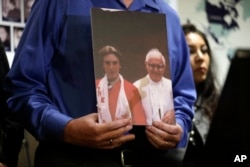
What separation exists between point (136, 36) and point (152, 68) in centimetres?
8

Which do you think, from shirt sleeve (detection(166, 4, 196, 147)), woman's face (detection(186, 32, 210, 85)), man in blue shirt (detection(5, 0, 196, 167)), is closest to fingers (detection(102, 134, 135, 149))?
man in blue shirt (detection(5, 0, 196, 167))

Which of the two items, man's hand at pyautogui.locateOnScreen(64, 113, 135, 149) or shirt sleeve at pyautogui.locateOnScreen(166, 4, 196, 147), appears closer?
man's hand at pyautogui.locateOnScreen(64, 113, 135, 149)

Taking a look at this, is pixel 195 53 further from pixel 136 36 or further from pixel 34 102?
pixel 34 102

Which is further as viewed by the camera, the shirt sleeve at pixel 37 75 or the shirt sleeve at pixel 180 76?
the shirt sleeve at pixel 180 76

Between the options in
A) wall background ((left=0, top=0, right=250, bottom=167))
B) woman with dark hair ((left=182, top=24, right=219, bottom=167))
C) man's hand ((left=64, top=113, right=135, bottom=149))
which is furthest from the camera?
wall background ((left=0, top=0, right=250, bottom=167))

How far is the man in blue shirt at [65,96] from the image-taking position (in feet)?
2.74

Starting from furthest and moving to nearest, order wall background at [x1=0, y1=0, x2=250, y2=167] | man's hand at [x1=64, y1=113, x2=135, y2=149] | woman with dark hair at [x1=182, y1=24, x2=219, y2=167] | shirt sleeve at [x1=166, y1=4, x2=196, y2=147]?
wall background at [x1=0, y1=0, x2=250, y2=167] < woman with dark hair at [x1=182, y1=24, x2=219, y2=167] < shirt sleeve at [x1=166, y1=4, x2=196, y2=147] < man's hand at [x1=64, y1=113, x2=135, y2=149]

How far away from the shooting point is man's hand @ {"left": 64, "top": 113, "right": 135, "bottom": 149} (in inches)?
31.0

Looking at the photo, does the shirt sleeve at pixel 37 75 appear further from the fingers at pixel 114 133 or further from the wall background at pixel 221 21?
the wall background at pixel 221 21

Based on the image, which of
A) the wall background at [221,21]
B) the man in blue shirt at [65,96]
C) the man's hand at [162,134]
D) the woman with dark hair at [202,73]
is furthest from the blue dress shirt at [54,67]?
the wall background at [221,21]

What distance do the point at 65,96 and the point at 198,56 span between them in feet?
3.42

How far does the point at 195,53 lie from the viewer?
183 centimetres

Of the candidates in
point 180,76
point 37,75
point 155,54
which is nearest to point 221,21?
point 180,76

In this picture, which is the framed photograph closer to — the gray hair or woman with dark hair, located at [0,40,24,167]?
the gray hair
